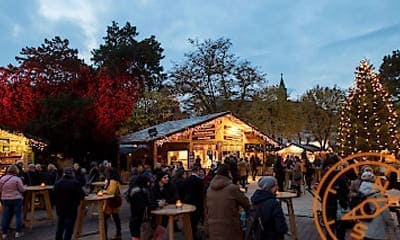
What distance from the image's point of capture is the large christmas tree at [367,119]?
21.9 m

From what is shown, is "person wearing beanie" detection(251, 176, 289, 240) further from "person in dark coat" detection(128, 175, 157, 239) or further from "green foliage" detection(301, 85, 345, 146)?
"green foliage" detection(301, 85, 345, 146)

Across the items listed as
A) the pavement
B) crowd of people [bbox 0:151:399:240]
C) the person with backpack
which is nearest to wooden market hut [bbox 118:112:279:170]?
the pavement

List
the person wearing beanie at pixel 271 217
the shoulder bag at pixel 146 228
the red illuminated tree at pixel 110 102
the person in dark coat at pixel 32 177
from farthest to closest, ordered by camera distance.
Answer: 1. the red illuminated tree at pixel 110 102
2. the person in dark coat at pixel 32 177
3. the shoulder bag at pixel 146 228
4. the person wearing beanie at pixel 271 217

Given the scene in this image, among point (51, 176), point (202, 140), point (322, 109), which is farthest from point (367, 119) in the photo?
point (322, 109)

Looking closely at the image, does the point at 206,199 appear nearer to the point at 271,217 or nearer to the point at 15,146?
the point at 271,217

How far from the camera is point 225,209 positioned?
606cm

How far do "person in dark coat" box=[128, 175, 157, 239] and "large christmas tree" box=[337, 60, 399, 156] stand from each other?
16.8 meters

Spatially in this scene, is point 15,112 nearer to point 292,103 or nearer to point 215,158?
point 215,158

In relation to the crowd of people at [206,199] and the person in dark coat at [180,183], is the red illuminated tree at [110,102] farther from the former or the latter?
the person in dark coat at [180,183]

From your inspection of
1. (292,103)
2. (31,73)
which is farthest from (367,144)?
(292,103)

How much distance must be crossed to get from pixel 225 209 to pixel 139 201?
2023mm

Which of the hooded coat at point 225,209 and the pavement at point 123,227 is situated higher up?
the hooded coat at point 225,209

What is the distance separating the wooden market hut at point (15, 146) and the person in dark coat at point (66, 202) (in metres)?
12.1

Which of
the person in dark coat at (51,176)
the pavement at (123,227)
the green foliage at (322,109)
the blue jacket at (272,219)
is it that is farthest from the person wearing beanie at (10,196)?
the green foliage at (322,109)
